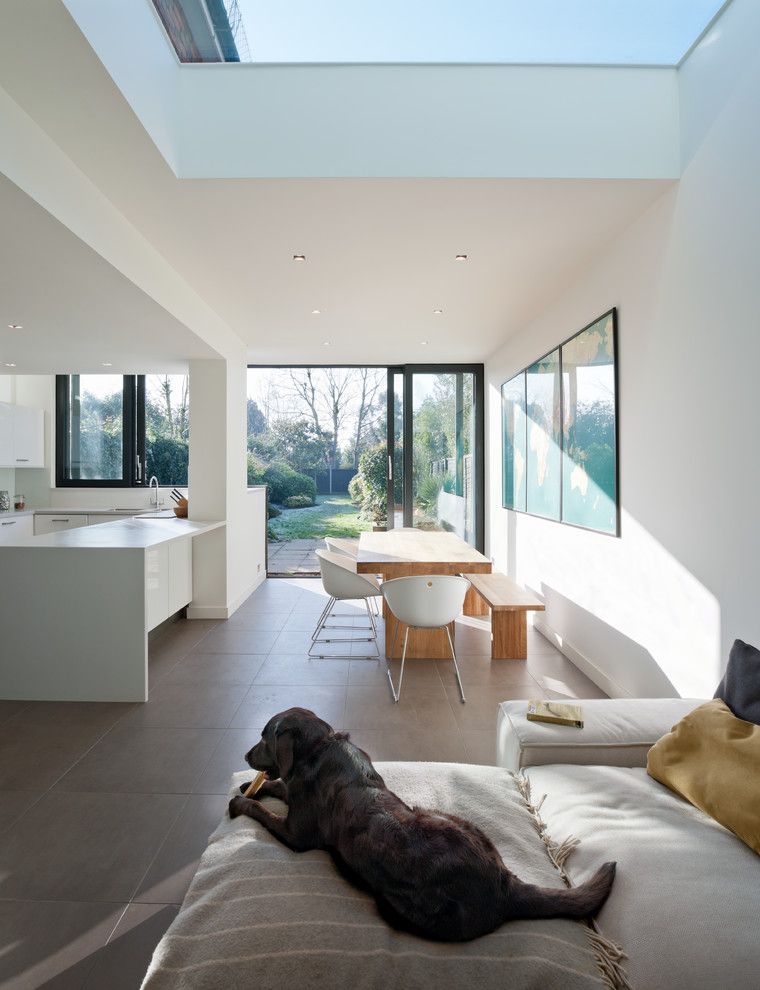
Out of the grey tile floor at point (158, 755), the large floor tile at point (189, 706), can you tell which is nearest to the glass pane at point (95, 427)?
the grey tile floor at point (158, 755)

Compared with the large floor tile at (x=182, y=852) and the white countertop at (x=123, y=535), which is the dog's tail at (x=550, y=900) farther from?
the white countertop at (x=123, y=535)

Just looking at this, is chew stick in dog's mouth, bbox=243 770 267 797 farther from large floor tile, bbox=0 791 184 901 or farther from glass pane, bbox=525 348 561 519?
glass pane, bbox=525 348 561 519

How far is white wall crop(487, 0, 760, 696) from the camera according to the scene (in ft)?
6.95

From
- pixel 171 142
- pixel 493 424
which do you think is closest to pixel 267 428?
pixel 493 424

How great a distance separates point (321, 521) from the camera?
31.5 ft

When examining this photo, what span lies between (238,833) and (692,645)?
82.4 inches

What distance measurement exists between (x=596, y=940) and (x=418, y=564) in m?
2.67

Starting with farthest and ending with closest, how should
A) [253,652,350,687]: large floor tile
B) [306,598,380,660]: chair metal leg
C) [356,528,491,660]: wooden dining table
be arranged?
[306,598,380,660]: chair metal leg
[356,528,491,660]: wooden dining table
[253,652,350,687]: large floor tile

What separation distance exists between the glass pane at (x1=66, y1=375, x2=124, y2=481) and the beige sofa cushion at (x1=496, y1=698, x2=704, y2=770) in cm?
663

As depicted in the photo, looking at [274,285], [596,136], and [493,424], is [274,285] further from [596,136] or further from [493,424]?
[493,424]

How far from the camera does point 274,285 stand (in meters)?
3.96

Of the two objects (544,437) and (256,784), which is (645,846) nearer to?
(256,784)

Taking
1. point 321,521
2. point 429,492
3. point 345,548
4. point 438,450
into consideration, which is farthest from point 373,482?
point 345,548

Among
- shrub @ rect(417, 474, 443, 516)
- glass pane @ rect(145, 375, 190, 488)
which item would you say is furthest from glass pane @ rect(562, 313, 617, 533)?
glass pane @ rect(145, 375, 190, 488)
